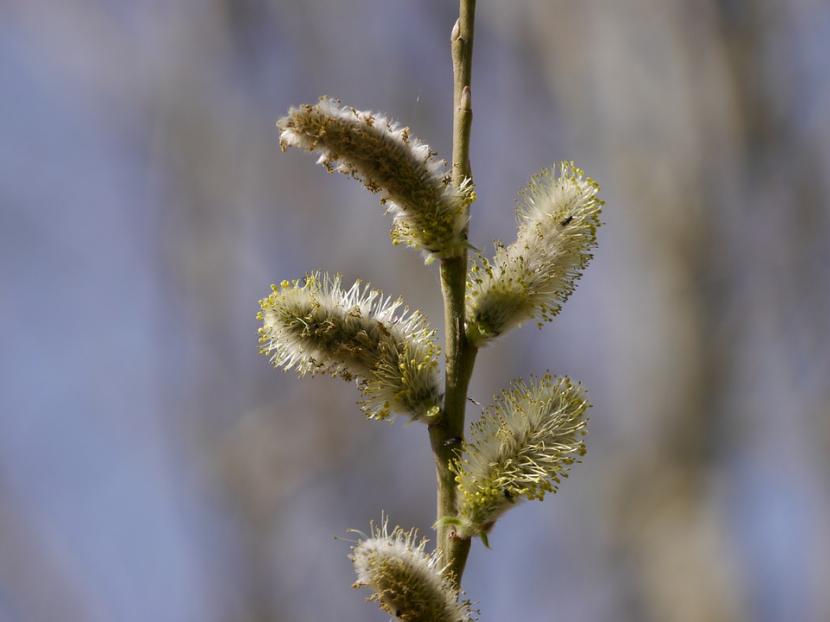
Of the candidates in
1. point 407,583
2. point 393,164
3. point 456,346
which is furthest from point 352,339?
point 407,583

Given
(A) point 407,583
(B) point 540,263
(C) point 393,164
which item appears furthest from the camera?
(B) point 540,263

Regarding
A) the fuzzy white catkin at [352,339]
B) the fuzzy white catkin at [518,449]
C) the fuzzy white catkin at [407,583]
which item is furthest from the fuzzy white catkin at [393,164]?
the fuzzy white catkin at [407,583]

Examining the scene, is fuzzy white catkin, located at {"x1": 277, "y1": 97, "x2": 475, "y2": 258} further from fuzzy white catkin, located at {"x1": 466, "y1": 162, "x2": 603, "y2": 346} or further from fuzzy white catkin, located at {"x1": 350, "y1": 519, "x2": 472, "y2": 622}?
fuzzy white catkin, located at {"x1": 350, "y1": 519, "x2": 472, "y2": 622}

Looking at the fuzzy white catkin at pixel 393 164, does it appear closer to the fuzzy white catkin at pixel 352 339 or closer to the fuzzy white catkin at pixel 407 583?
the fuzzy white catkin at pixel 352 339

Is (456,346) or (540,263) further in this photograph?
(540,263)

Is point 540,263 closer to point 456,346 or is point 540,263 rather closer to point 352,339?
point 456,346

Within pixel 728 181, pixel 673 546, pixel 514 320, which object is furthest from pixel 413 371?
pixel 728 181

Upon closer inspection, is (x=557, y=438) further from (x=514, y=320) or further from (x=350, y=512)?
(x=350, y=512)
